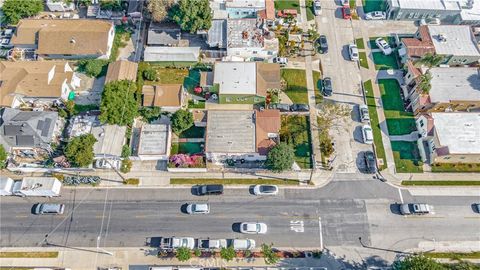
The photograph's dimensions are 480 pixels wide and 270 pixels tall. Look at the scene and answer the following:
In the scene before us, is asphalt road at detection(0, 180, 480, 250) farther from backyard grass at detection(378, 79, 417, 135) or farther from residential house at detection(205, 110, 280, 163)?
backyard grass at detection(378, 79, 417, 135)

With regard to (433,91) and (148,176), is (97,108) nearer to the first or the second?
(148,176)

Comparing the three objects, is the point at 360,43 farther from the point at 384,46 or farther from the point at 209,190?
the point at 209,190

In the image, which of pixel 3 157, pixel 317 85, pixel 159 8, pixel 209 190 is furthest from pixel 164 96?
pixel 317 85

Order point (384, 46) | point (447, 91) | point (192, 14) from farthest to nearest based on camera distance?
point (384, 46), point (192, 14), point (447, 91)

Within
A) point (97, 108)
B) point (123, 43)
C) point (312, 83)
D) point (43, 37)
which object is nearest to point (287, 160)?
point (312, 83)

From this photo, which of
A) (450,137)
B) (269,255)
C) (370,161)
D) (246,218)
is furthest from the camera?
(370,161)

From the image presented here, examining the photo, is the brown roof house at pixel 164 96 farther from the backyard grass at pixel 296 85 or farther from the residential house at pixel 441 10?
the residential house at pixel 441 10
